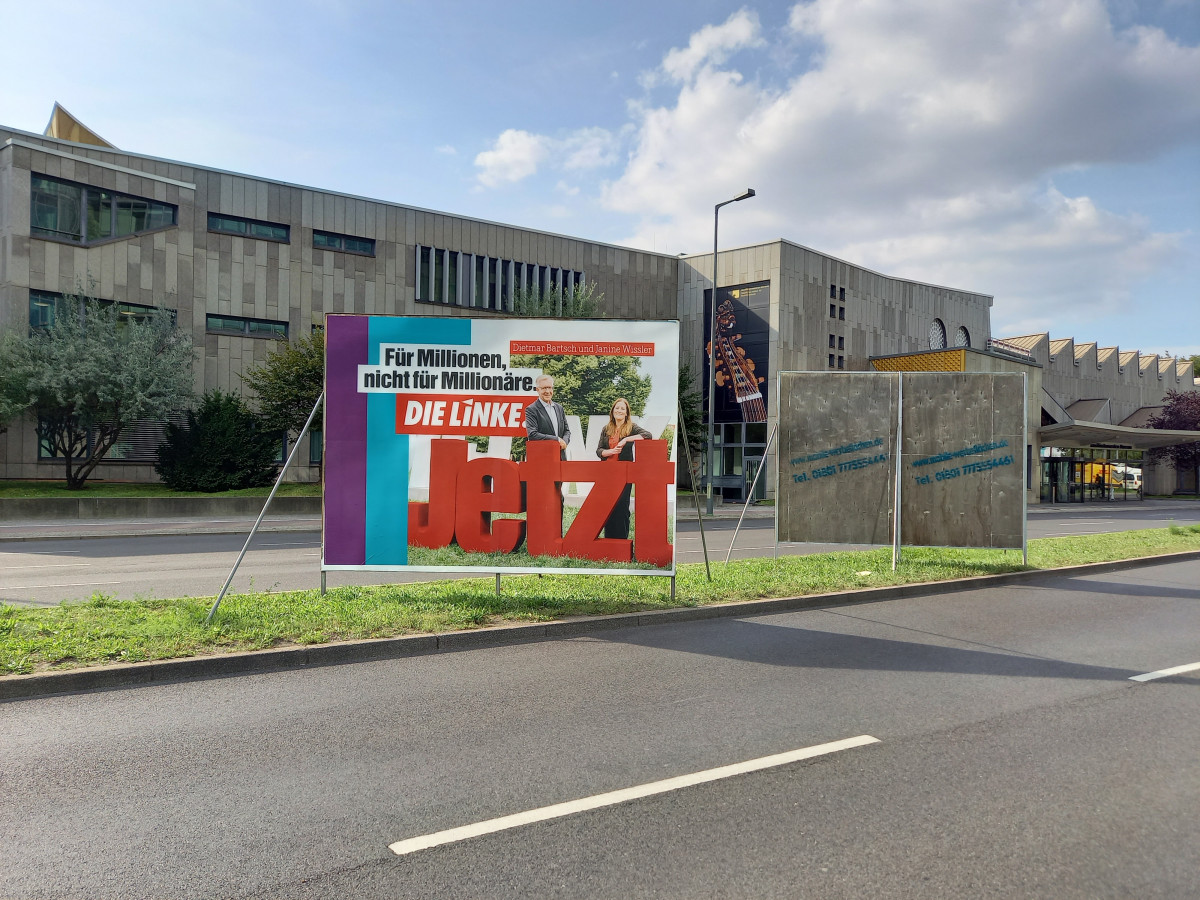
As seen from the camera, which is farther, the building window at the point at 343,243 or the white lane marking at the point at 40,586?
the building window at the point at 343,243

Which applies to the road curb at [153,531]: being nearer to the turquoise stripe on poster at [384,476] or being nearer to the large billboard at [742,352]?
the turquoise stripe on poster at [384,476]

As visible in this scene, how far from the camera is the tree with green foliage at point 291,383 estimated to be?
2867 cm

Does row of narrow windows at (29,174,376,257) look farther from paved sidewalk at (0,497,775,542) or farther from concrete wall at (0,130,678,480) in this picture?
paved sidewalk at (0,497,775,542)

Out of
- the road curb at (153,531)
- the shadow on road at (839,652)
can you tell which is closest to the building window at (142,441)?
the road curb at (153,531)

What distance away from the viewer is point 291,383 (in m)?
28.8

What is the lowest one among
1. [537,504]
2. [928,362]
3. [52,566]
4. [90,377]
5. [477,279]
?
[52,566]

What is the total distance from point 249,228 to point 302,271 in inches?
99.3

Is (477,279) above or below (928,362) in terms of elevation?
above

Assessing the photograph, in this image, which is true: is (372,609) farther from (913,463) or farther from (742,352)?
(742,352)

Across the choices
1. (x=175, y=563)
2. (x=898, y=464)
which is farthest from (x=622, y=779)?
(x=175, y=563)

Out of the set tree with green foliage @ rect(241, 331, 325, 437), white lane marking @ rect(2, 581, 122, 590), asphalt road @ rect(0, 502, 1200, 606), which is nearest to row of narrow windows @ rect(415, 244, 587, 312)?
tree with green foliage @ rect(241, 331, 325, 437)

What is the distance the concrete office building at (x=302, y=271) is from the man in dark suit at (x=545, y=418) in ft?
35.6

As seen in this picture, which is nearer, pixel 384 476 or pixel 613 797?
pixel 613 797

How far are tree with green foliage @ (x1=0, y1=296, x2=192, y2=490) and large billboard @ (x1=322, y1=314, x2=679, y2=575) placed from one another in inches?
817
